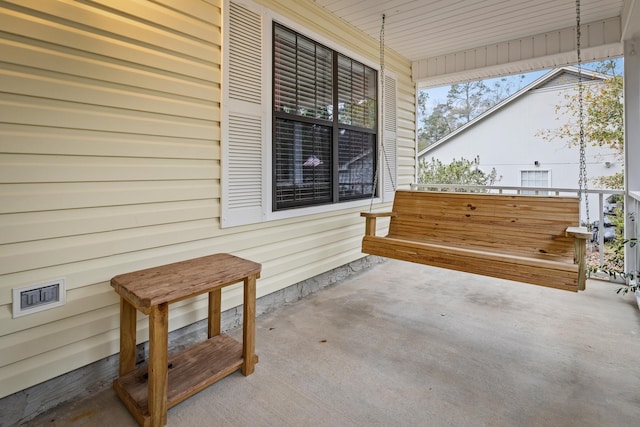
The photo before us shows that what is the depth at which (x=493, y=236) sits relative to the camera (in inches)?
110

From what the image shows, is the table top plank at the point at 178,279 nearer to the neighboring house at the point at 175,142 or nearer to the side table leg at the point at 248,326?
the side table leg at the point at 248,326

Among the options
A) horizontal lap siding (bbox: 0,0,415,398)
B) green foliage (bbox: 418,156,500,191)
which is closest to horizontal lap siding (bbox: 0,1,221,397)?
horizontal lap siding (bbox: 0,0,415,398)

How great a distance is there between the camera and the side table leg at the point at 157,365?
4.80ft

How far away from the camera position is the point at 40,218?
156cm

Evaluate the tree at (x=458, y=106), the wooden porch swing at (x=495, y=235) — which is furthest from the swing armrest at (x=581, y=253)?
the tree at (x=458, y=106)

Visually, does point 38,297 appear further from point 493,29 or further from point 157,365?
point 493,29

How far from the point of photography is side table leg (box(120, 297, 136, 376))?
1734 mm

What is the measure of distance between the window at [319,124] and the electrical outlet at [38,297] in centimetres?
151

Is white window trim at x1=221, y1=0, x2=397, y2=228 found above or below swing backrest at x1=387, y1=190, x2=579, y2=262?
above

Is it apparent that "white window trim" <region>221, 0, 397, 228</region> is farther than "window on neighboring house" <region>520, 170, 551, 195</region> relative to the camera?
No

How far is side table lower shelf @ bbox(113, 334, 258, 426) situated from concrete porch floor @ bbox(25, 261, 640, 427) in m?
0.07

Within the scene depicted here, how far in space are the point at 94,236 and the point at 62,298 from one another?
33 cm

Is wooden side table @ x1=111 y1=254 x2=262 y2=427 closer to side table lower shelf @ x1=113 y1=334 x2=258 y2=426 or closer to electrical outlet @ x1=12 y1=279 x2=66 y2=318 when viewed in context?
side table lower shelf @ x1=113 y1=334 x2=258 y2=426

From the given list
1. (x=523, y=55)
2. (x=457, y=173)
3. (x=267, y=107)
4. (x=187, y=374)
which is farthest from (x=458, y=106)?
(x=187, y=374)
